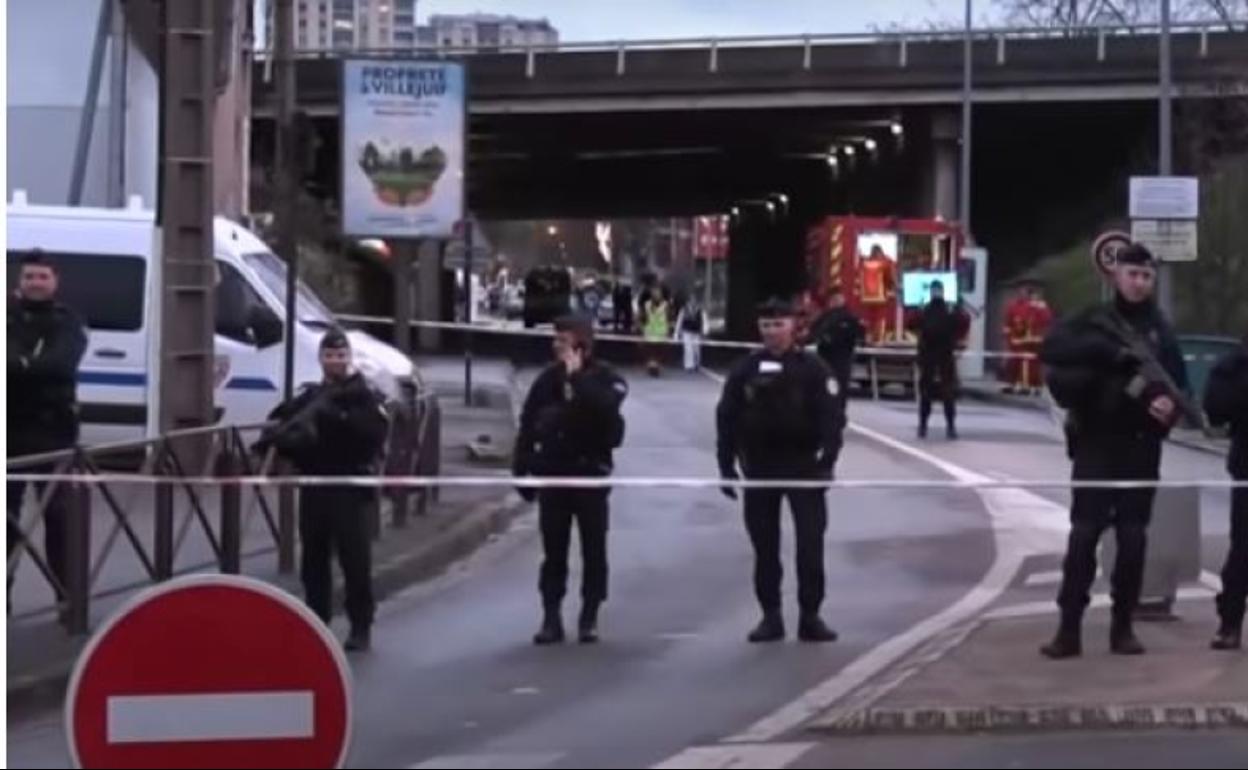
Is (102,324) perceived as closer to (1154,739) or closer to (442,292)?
(1154,739)

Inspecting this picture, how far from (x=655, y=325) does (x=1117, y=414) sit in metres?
40.6

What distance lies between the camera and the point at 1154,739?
10234 millimetres

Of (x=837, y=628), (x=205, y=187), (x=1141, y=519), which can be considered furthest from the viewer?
(x=205, y=187)

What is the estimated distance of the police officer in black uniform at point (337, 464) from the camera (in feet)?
42.3

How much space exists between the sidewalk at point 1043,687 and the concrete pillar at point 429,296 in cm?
5257

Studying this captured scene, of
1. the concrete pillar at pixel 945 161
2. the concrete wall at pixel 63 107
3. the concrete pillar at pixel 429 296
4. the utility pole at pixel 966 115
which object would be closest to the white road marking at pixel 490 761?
the concrete wall at pixel 63 107

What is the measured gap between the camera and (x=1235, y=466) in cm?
1270

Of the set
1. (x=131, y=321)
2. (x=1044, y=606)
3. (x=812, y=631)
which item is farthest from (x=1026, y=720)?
(x=131, y=321)

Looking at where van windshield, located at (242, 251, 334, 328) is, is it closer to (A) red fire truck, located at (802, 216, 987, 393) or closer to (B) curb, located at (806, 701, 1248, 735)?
(B) curb, located at (806, 701, 1248, 735)

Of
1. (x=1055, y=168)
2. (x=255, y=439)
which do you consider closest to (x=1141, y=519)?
(x=255, y=439)

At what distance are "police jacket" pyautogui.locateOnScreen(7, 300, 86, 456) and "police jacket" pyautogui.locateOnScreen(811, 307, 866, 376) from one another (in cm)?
1499

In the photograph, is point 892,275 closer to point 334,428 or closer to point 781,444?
point 781,444

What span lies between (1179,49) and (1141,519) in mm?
49545

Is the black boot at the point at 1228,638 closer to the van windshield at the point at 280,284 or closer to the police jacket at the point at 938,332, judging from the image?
the van windshield at the point at 280,284
